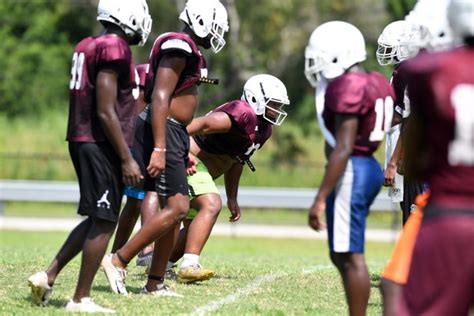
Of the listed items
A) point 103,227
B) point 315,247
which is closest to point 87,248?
point 103,227

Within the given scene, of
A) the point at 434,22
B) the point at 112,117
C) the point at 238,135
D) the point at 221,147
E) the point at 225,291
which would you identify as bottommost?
the point at 225,291

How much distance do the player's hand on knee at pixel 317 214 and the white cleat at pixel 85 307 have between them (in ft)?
6.06

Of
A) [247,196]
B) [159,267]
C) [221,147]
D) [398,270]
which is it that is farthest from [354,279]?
[247,196]

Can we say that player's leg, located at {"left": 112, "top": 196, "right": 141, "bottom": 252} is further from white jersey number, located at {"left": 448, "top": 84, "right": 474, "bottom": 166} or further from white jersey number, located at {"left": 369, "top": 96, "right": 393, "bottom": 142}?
white jersey number, located at {"left": 448, "top": 84, "right": 474, "bottom": 166}

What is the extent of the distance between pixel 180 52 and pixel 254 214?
1704 cm

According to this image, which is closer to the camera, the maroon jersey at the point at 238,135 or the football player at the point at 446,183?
the football player at the point at 446,183

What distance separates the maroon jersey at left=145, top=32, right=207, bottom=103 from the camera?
8203 mm

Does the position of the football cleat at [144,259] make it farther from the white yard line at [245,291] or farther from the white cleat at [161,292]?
the white cleat at [161,292]

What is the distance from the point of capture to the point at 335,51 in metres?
6.82

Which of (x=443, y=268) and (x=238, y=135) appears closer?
(x=443, y=268)

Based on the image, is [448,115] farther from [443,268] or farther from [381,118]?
[381,118]

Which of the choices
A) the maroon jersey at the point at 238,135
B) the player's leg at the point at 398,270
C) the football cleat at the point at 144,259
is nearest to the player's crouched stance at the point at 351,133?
the player's leg at the point at 398,270

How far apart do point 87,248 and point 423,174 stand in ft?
9.49

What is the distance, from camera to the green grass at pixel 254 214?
972 inches
